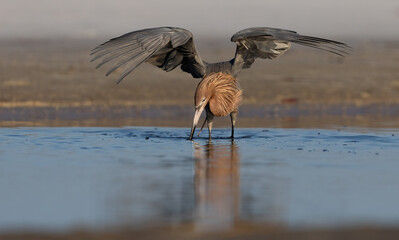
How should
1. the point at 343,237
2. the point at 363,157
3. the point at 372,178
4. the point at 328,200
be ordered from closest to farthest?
the point at 343,237, the point at 328,200, the point at 372,178, the point at 363,157

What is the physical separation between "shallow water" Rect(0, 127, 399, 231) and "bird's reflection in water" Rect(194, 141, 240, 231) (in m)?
0.01

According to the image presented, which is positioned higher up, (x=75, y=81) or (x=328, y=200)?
(x=75, y=81)

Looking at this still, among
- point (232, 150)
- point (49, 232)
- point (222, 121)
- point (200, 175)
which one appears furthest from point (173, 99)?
point (49, 232)

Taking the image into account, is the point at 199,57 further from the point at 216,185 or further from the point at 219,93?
the point at 216,185

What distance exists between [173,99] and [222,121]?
2111 mm

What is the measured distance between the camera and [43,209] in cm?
→ 604

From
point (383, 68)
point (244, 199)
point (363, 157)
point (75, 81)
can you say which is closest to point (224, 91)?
point (363, 157)

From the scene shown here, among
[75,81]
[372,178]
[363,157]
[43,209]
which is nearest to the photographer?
[43,209]

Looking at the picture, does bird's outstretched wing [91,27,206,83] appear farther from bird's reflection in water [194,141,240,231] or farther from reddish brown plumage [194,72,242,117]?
bird's reflection in water [194,141,240,231]

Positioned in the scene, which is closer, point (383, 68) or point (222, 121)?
point (222, 121)

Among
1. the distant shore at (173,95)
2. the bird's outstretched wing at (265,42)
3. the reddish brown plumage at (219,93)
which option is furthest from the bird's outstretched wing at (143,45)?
the distant shore at (173,95)

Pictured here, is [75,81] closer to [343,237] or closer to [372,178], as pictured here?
[372,178]

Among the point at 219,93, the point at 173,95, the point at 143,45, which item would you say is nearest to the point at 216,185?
the point at 143,45

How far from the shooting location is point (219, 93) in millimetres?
11102
